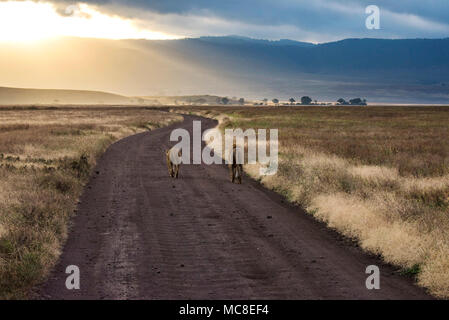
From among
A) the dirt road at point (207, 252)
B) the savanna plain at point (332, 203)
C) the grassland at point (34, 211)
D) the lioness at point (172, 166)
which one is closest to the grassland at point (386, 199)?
the savanna plain at point (332, 203)

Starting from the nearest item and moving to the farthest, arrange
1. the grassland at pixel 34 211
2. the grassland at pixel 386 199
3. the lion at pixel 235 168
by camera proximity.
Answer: the grassland at pixel 34 211
the grassland at pixel 386 199
the lion at pixel 235 168

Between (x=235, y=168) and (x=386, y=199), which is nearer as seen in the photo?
(x=386, y=199)

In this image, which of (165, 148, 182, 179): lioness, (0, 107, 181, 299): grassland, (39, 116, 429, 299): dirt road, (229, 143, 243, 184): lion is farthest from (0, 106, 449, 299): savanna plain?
(165, 148, 182, 179): lioness

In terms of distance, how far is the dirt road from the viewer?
26.1ft

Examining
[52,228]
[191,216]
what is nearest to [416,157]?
[191,216]

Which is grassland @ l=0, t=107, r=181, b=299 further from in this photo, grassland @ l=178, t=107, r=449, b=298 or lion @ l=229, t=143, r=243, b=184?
grassland @ l=178, t=107, r=449, b=298

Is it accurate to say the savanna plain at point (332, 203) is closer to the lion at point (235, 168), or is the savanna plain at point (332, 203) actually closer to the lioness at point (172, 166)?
the lion at point (235, 168)

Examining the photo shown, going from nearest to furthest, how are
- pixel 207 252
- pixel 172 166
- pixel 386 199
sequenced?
pixel 207 252 < pixel 386 199 < pixel 172 166

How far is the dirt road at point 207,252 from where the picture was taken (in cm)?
797

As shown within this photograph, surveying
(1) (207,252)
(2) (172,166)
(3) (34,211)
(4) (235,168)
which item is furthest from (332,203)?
(2) (172,166)

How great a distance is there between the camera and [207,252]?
1016cm

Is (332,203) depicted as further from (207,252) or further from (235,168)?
(235,168)
